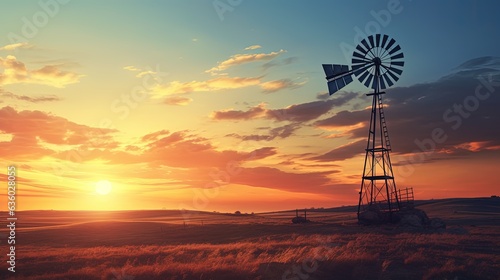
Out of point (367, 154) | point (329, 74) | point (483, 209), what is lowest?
point (483, 209)

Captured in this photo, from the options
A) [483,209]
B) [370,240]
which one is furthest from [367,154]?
[483,209]

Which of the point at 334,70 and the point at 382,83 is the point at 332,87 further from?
the point at 382,83

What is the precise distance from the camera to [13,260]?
2306 centimetres

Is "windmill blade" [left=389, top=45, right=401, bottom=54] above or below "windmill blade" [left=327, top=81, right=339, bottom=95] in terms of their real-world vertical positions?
above

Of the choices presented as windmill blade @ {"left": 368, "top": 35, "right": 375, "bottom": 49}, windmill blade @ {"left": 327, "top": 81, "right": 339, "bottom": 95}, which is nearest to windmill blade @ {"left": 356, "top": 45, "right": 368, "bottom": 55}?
windmill blade @ {"left": 368, "top": 35, "right": 375, "bottom": 49}

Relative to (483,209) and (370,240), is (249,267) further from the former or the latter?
(483,209)

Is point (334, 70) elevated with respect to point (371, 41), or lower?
lower

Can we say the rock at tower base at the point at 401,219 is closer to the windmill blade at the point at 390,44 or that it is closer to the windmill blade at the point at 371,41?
the windmill blade at the point at 390,44

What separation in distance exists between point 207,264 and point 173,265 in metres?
1.51

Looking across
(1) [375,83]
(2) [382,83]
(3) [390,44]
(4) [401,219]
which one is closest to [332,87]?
(1) [375,83]

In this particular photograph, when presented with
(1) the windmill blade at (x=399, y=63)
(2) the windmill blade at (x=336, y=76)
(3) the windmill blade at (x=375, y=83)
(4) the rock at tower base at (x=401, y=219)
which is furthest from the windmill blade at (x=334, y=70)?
(4) the rock at tower base at (x=401, y=219)

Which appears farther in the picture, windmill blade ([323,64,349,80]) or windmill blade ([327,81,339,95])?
windmill blade ([323,64,349,80])

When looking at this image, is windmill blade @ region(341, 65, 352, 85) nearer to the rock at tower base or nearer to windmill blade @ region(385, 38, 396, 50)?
windmill blade @ region(385, 38, 396, 50)

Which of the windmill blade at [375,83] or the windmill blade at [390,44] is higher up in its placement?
the windmill blade at [390,44]
